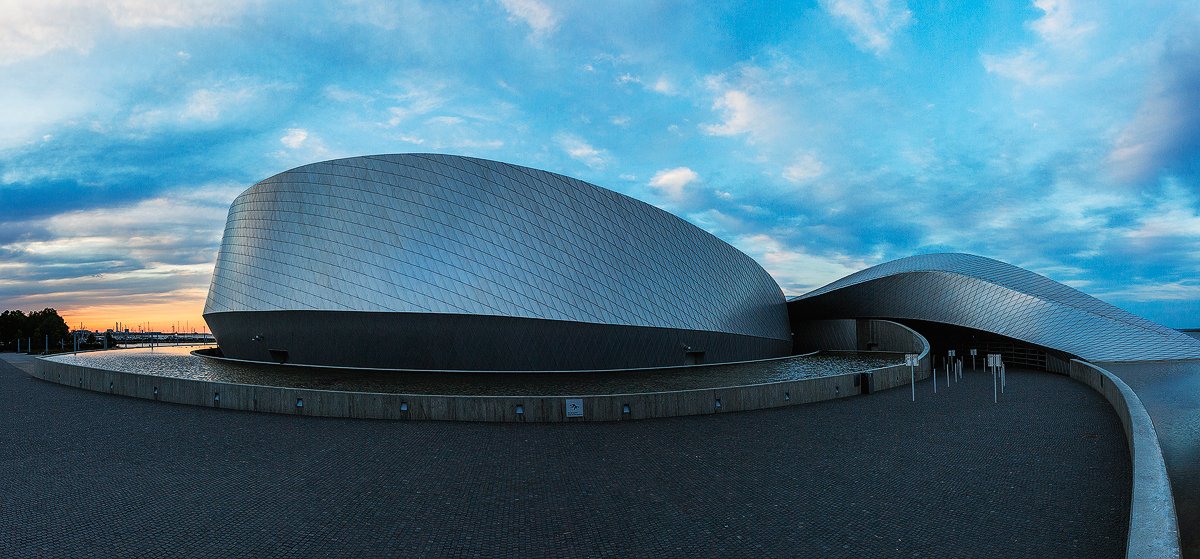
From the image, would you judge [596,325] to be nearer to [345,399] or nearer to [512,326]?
[512,326]

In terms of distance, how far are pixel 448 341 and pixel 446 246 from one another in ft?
13.8

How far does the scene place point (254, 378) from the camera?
62.3 ft

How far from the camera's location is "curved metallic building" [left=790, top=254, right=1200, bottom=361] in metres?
23.4

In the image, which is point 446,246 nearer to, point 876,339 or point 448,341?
point 448,341

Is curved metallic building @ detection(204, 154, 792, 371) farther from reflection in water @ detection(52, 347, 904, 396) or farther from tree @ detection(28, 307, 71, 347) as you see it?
tree @ detection(28, 307, 71, 347)

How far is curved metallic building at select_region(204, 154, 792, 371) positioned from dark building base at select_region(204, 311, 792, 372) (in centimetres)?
7

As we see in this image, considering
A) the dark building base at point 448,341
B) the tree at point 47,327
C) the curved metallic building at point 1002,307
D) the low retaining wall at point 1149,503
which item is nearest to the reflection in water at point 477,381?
the dark building base at point 448,341

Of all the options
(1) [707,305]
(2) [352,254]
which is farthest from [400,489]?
(1) [707,305]

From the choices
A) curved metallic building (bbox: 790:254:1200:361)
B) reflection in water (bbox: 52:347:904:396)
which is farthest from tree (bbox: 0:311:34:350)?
curved metallic building (bbox: 790:254:1200:361)

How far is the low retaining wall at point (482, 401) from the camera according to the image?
1159 centimetres

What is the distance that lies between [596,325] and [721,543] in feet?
64.0

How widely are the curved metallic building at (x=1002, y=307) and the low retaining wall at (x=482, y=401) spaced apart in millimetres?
18235

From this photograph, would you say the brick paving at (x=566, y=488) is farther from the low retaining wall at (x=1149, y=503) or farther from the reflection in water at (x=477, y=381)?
the reflection in water at (x=477, y=381)

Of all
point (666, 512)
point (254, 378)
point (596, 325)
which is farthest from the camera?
point (596, 325)
